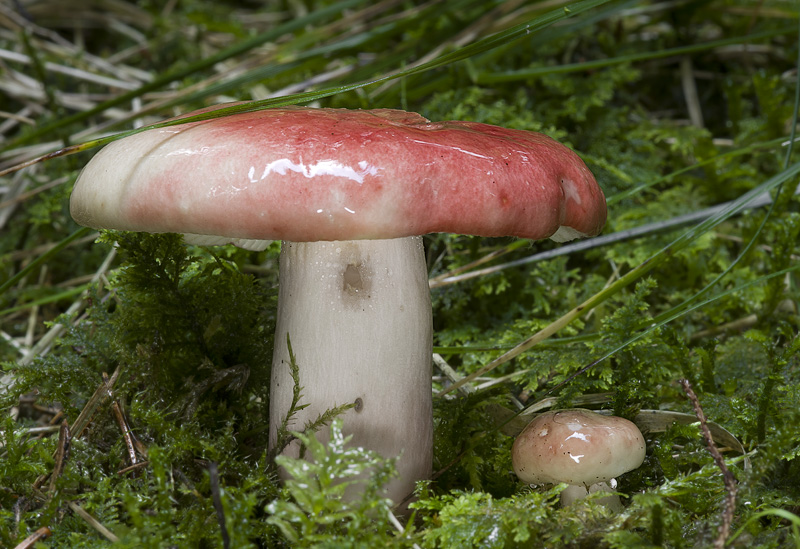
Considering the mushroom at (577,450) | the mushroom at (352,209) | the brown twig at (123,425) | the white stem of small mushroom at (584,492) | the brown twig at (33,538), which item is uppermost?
the mushroom at (352,209)

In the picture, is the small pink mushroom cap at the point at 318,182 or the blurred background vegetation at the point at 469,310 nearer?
the small pink mushroom cap at the point at 318,182

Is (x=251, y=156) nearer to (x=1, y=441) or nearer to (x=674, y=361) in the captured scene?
(x=1, y=441)

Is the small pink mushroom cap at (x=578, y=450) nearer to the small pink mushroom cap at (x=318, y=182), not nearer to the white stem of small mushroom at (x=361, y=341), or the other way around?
the white stem of small mushroom at (x=361, y=341)

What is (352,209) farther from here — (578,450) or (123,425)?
(123,425)

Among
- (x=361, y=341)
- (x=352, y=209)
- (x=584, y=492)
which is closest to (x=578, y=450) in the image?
(x=584, y=492)

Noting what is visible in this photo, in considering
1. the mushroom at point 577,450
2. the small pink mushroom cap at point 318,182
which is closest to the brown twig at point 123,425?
the small pink mushroom cap at point 318,182

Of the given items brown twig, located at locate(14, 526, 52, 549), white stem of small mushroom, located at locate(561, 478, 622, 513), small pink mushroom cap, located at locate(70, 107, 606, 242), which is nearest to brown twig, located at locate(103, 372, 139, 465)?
brown twig, located at locate(14, 526, 52, 549)

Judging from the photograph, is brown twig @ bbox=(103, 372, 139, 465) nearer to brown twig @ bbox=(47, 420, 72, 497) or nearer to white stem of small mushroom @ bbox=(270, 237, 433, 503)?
brown twig @ bbox=(47, 420, 72, 497)

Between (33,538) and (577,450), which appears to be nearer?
(33,538)
